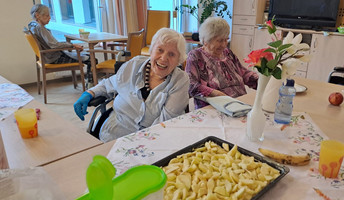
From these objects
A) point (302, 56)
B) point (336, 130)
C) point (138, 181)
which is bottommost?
point (336, 130)

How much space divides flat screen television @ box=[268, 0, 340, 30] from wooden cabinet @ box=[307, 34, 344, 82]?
23 cm

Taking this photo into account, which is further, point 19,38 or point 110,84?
point 19,38

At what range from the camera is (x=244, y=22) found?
15.2ft

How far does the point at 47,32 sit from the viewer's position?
134 inches

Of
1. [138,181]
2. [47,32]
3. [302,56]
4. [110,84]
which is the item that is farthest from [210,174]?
[47,32]

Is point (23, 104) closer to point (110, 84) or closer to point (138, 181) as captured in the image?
point (110, 84)

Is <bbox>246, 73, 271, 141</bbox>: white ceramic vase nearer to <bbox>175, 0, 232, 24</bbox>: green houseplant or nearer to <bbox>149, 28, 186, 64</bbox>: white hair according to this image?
<bbox>149, 28, 186, 64</bbox>: white hair

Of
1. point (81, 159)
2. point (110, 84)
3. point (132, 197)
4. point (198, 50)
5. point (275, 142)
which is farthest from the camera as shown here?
point (198, 50)

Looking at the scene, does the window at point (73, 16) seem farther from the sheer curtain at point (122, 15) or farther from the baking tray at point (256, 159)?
the baking tray at point (256, 159)

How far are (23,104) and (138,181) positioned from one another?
1138 millimetres

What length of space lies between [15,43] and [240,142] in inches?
155

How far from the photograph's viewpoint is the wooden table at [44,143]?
3.23 ft

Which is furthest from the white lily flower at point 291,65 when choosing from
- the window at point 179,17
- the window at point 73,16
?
the window at point 179,17

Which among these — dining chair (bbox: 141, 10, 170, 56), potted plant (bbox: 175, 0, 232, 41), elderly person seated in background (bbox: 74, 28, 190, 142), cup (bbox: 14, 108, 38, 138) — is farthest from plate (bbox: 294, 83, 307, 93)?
potted plant (bbox: 175, 0, 232, 41)
